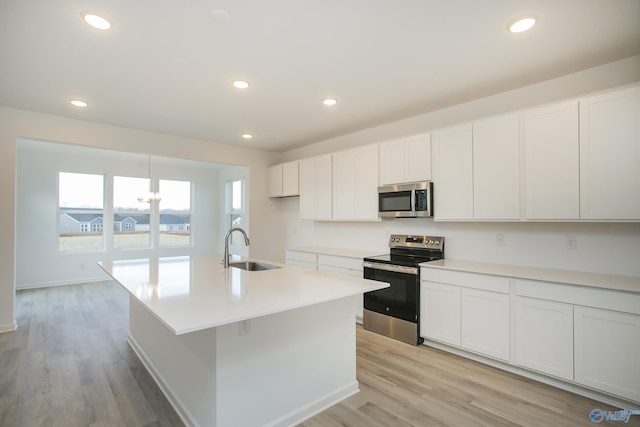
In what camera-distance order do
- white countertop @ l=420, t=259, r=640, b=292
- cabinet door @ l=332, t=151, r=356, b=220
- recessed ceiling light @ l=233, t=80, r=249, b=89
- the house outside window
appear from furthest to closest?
the house outside window, cabinet door @ l=332, t=151, r=356, b=220, recessed ceiling light @ l=233, t=80, r=249, b=89, white countertop @ l=420, t=259, r=640, b=292

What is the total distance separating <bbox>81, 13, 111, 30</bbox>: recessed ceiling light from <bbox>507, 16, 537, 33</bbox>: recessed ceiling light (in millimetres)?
2538

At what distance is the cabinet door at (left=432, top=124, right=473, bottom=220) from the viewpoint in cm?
310

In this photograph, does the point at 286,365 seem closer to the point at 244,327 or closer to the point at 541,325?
the point at 244,327

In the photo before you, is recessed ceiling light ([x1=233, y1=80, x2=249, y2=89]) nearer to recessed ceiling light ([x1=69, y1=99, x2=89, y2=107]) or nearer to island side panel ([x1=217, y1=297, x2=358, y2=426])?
recessed ceiling light ([x1=69, y1=99, x2=89, y2=107])

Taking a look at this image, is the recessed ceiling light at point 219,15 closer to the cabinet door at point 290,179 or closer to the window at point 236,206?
the cabinet door at point 290,179

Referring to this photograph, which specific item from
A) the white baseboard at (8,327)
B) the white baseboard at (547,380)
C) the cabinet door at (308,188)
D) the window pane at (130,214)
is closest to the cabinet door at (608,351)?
the white baseboard at (547,380)

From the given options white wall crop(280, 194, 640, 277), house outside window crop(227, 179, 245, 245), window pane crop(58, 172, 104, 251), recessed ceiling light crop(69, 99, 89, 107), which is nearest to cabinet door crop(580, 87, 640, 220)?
white wall crop(280, 194, 640, 277)

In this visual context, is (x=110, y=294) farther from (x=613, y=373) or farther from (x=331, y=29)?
(x=613, y=373)

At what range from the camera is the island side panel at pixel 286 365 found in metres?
1.78

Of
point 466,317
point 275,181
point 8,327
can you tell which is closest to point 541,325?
point 466,317

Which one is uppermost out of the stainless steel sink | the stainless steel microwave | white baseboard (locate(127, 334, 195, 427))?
the stainless steel microwave

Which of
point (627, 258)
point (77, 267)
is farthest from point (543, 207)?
point (77, 267)

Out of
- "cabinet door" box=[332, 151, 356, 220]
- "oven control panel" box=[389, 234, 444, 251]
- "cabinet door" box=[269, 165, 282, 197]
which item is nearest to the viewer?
"oven control panel" box=[389, 234, 444, 251]

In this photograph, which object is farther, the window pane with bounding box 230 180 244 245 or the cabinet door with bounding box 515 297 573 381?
the window pane with bounding box 230 180 244 245
